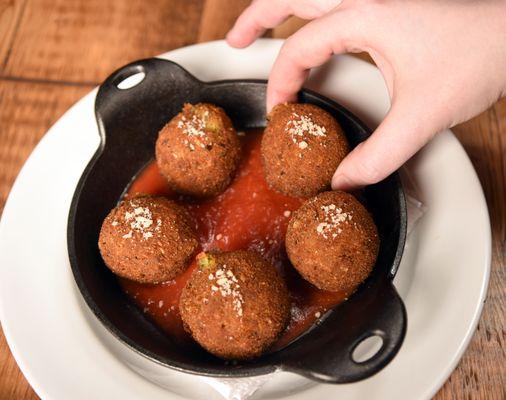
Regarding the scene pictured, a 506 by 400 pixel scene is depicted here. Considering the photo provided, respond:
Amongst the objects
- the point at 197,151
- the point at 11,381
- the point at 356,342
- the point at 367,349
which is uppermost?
the point at 197,151

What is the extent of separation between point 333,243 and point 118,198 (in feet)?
1.73

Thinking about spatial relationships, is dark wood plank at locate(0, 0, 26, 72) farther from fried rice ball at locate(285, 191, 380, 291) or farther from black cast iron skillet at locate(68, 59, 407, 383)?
fried rice ball at locate(285, 191, 380, 291)

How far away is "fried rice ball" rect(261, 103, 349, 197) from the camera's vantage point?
1128 millimetres

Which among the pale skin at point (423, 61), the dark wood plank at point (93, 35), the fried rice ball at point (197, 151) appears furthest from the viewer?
the dark wood plank at point (93, 35)

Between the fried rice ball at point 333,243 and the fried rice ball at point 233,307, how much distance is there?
0.26 ft

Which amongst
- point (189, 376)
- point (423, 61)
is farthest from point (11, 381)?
point (423, 61)

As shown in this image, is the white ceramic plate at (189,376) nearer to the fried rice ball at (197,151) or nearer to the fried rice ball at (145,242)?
the fried rice ball at (145,242)

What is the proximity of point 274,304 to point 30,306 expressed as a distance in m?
0.52

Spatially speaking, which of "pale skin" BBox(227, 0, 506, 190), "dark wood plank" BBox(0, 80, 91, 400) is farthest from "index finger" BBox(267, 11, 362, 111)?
"dark wood plank" BBox(0, 80, 91, 400)

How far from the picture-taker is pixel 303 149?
1.12 meters

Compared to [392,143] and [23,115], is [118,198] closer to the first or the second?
[23,115]

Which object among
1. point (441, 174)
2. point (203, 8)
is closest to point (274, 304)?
point (441, 174)

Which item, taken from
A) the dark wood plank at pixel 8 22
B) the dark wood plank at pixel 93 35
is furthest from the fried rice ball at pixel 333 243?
the dark wood plank at pixel 8 22

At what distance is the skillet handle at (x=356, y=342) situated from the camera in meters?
0.84
